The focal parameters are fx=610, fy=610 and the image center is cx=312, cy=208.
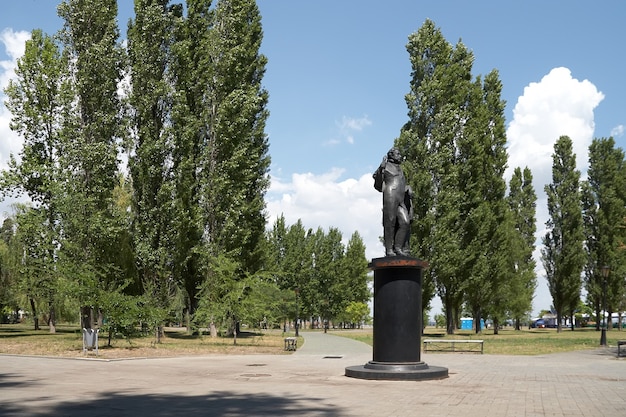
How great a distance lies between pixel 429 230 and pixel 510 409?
29.0 metres

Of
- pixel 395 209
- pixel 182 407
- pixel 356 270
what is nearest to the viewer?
pixel 182 407

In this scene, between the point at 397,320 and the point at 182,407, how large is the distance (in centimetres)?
580

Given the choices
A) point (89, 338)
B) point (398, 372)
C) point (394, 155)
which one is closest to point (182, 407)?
point (398, 372)

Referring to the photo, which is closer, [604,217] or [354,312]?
[604,217]

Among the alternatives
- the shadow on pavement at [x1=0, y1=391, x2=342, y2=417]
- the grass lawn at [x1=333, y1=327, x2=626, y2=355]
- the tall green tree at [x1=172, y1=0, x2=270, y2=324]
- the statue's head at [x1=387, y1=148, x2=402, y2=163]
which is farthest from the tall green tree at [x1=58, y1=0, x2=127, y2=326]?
the shadow on pavement at [x1=0, y1=391, x2=342, y2=417]

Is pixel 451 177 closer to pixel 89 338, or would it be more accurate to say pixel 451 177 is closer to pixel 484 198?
pixel 484 198

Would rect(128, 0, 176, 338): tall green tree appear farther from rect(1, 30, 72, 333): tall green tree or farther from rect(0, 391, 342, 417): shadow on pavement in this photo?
rect(0, 391, 342, 417): shadow on pavement

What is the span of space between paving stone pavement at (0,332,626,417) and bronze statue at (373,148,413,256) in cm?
310

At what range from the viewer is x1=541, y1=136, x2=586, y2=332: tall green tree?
53.0 m

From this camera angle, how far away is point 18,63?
105 feet

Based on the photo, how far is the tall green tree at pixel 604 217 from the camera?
53.5 meters

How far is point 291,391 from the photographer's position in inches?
421

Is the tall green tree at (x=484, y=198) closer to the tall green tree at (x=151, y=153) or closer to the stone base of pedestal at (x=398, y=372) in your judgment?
the tall green tree at (x=151, y=153)

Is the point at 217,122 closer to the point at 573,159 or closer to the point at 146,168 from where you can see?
the point at 146,168
